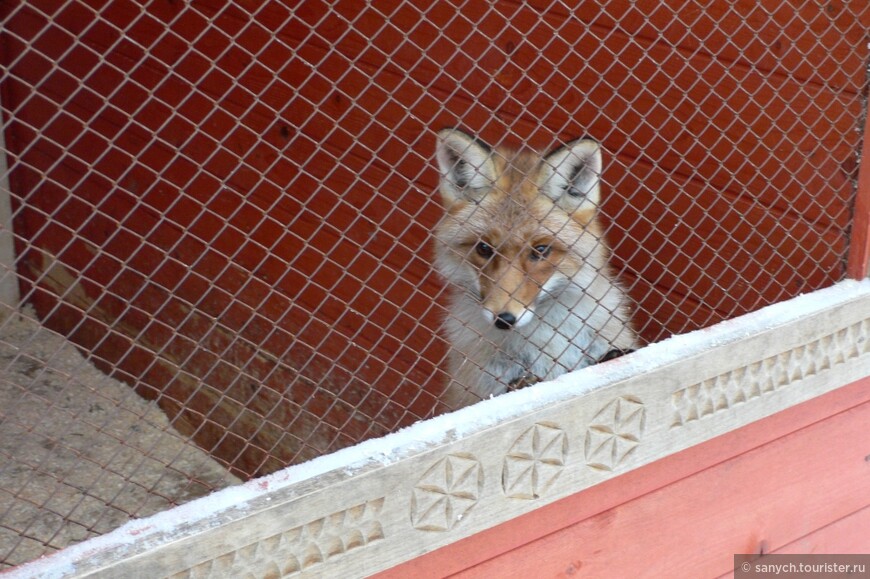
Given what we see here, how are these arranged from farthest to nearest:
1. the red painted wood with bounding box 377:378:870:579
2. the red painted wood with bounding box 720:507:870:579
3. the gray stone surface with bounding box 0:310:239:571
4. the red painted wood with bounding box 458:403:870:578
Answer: the gray stone surface with bounding box 0:310:239:571 < the red painted wood with bounding box 720:507:870:579 < the red painted wood with bounding box 458:403:870:578 < the red painted wood with bounding box 377:378:870:579

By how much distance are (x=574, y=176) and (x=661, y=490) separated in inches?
33.2

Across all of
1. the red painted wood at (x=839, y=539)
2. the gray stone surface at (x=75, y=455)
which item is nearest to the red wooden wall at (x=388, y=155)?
the gray stone surface at (x=75, y=455)

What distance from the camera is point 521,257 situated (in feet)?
8.36

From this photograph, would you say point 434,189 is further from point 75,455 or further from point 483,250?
point 75,455

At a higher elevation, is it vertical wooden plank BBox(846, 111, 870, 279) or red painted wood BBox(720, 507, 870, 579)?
vertical wooden plank BBox(846, 111, 870, 279)

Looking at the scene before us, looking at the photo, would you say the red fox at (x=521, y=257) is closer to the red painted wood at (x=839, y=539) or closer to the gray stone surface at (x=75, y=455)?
the red painted wood at (x=839, y=539)

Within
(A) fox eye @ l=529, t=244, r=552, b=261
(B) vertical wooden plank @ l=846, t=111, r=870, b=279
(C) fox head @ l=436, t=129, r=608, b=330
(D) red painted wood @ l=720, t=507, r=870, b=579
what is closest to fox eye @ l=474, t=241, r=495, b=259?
(C) fox head @ l=436, t=129, r=608, b=330

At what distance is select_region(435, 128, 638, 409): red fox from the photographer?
8.06ft

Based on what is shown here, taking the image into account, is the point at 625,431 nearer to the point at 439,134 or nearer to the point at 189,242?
the point at 439,134

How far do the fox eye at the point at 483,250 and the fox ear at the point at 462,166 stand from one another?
13cm

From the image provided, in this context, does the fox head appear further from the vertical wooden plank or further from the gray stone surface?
the gray stone surface

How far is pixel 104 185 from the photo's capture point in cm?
462

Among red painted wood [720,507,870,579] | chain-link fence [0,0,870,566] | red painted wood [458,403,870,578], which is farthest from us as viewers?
red painted wood [720,507,870,579]

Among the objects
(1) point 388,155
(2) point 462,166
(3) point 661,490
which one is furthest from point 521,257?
(1) point 388,155
